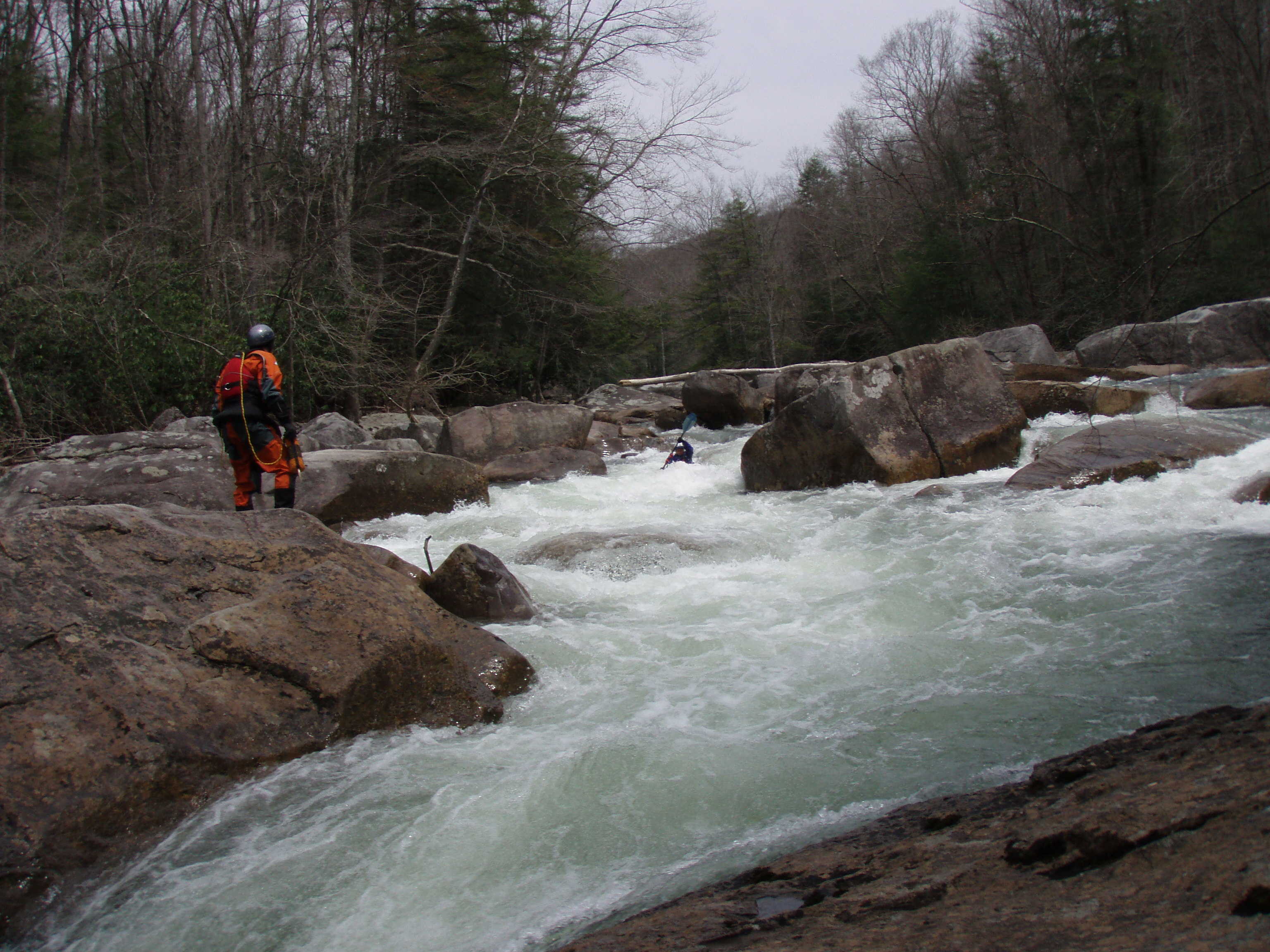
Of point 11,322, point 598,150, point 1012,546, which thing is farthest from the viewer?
point 598,150

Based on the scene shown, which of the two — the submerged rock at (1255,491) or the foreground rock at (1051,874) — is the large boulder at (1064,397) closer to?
the submerged rock at (1255,491)

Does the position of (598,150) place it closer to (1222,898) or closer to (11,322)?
(11,322)

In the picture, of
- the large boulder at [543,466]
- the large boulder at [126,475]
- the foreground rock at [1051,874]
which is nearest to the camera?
the foreground rock at [1051,874]

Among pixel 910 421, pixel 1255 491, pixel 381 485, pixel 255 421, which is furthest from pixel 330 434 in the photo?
pixel 1255 491

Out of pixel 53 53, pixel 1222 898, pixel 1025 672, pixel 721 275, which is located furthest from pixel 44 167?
pixel 1222 898

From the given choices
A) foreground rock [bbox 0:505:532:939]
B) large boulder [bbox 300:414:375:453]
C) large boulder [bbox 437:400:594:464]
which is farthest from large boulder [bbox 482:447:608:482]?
foreground rock [bbox 0:505:532:939]

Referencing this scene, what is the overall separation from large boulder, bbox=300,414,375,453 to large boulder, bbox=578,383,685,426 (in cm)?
593

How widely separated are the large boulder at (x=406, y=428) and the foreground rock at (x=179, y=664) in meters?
8.18

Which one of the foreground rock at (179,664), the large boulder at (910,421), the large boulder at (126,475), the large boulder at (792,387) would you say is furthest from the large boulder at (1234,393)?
the large boulder at (126,475)

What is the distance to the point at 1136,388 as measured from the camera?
10953 mm

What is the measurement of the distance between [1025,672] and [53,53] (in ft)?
71.0

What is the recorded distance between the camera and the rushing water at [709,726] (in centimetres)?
271

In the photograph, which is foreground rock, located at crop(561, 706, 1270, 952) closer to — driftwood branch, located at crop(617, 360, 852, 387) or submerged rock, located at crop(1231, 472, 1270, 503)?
submerged rock, located at crop(1231, 472, 1270, 503)

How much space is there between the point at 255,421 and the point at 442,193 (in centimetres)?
1346
